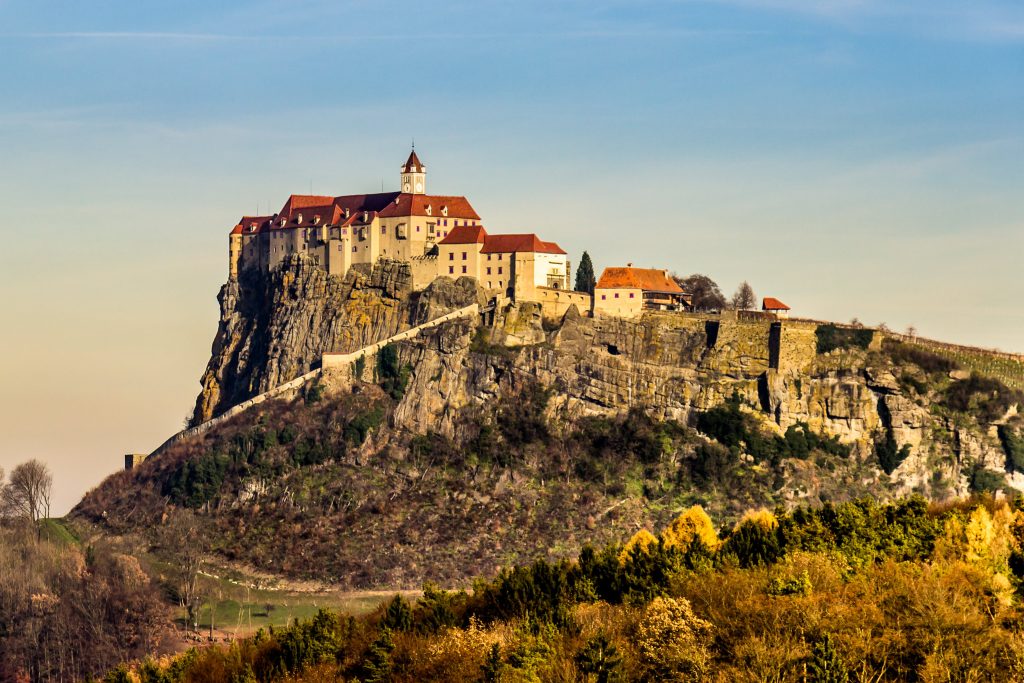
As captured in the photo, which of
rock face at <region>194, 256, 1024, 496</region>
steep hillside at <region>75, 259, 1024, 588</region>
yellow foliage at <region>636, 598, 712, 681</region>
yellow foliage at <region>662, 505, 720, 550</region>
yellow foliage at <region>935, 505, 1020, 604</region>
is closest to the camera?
yellow foliage at <region>636, 598, 712, 681</region>

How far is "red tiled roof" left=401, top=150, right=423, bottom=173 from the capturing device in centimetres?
11450

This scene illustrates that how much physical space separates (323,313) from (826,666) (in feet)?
206

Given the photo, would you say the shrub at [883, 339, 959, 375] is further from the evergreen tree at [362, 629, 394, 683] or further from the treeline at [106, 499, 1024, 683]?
the evergreen tree at [362, 629, 394, 683]

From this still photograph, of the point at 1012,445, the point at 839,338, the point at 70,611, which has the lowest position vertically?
the point at 70,611

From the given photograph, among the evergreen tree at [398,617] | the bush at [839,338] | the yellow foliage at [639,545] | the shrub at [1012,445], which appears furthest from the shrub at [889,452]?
the evergreen tree at [398,617]

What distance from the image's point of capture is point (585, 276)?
112375 millimetres

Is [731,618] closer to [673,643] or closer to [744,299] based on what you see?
[673,643]

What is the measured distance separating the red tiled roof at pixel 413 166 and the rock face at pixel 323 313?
7530 millimetres

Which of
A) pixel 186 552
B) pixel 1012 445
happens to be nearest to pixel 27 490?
pixel 186 552

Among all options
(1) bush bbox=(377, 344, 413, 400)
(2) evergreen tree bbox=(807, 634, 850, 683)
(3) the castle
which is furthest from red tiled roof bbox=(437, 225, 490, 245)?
(2) evergreen tree bbox=(807, 634, 850, 683)

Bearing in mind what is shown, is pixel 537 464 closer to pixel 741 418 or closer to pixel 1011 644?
pixel 741 418

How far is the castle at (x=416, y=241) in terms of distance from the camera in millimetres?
107688

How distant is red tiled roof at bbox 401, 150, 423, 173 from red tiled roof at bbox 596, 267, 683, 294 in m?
13.8

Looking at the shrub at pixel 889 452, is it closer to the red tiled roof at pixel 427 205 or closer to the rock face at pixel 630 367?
the rock face at pixel 630 367
